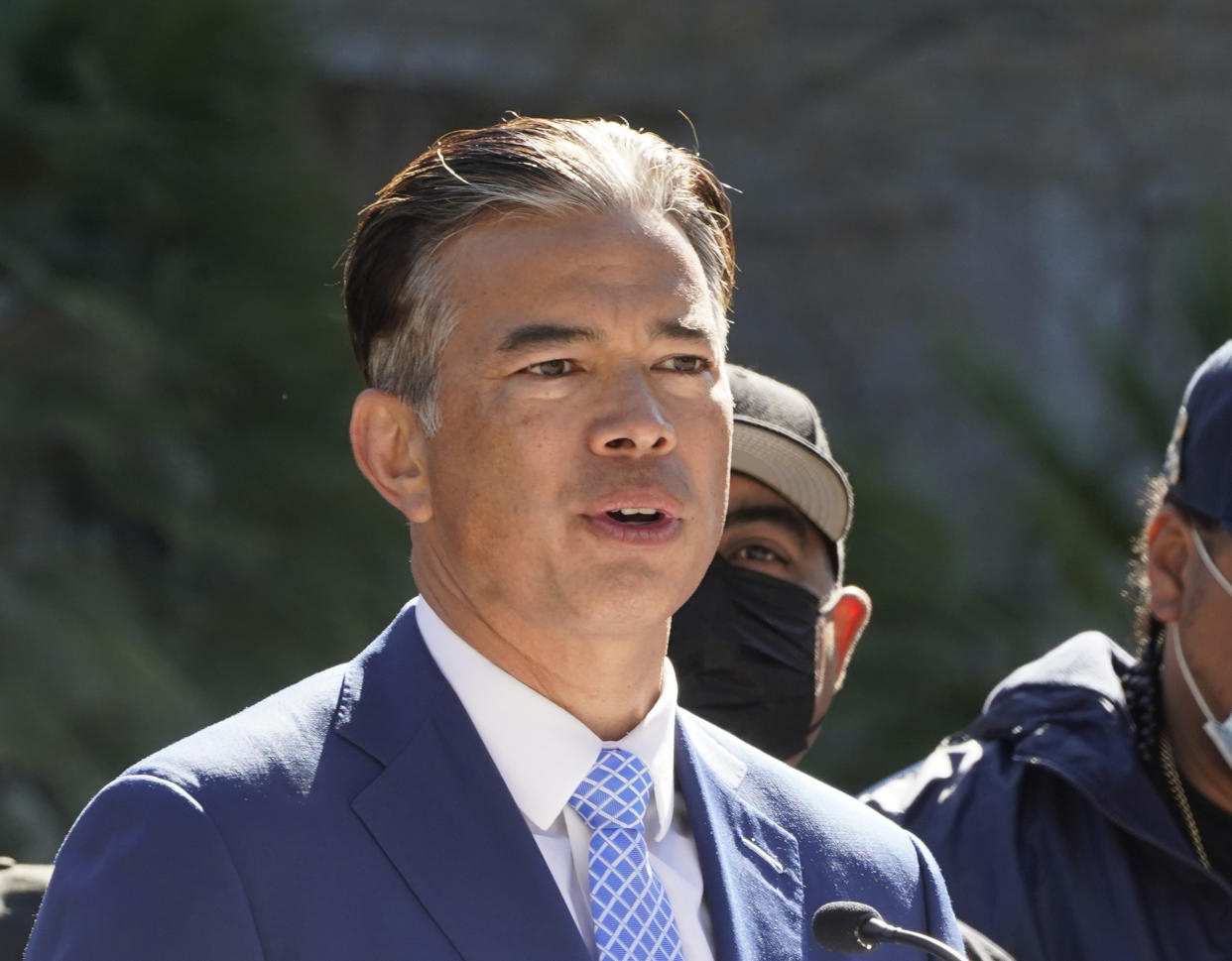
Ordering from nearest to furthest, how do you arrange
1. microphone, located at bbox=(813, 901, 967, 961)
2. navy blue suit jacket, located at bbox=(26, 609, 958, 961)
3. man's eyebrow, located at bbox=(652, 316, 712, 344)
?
1. navy blue suit jacket, located at bbox=(26, 609, 958, 961)
2. microphone, located at bbox=(813, 901, 967, 961)
3. man's eyebrow, located at bbox=(652, 316, 712, 344)

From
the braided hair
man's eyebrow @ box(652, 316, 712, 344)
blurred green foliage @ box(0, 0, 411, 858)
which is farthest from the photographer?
blurred green foliage @ box(0, 0, 411, 858)

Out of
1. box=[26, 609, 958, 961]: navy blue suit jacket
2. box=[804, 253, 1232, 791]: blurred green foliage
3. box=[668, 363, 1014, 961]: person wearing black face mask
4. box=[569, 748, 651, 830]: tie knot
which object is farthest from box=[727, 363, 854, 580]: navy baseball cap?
box=[804, 253, 1232, 791]: blurred green foliage

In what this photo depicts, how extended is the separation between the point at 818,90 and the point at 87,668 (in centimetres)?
455

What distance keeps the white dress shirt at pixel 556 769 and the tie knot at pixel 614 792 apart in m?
0.01

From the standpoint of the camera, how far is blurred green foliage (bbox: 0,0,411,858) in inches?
201

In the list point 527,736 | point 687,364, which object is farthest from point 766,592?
point 527,736

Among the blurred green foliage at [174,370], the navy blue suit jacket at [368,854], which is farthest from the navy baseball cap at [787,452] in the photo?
the blurred green foliage at [174,370]

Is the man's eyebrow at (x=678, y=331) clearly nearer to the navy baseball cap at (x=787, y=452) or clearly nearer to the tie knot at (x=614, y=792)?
the tie knot at (x=614, y=792)

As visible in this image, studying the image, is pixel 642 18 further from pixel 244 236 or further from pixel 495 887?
pixel 495 887

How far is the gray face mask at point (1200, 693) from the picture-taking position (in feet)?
9.81

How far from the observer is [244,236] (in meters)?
5.46

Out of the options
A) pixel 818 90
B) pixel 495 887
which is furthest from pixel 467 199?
pixel 818 90

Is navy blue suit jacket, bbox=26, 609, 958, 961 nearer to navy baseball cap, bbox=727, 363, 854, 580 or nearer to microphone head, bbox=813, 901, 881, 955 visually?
microphone head, bbox=813, 901, 881, 955

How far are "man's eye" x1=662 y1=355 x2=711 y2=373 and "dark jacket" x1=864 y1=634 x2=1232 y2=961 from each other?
1185 mm
